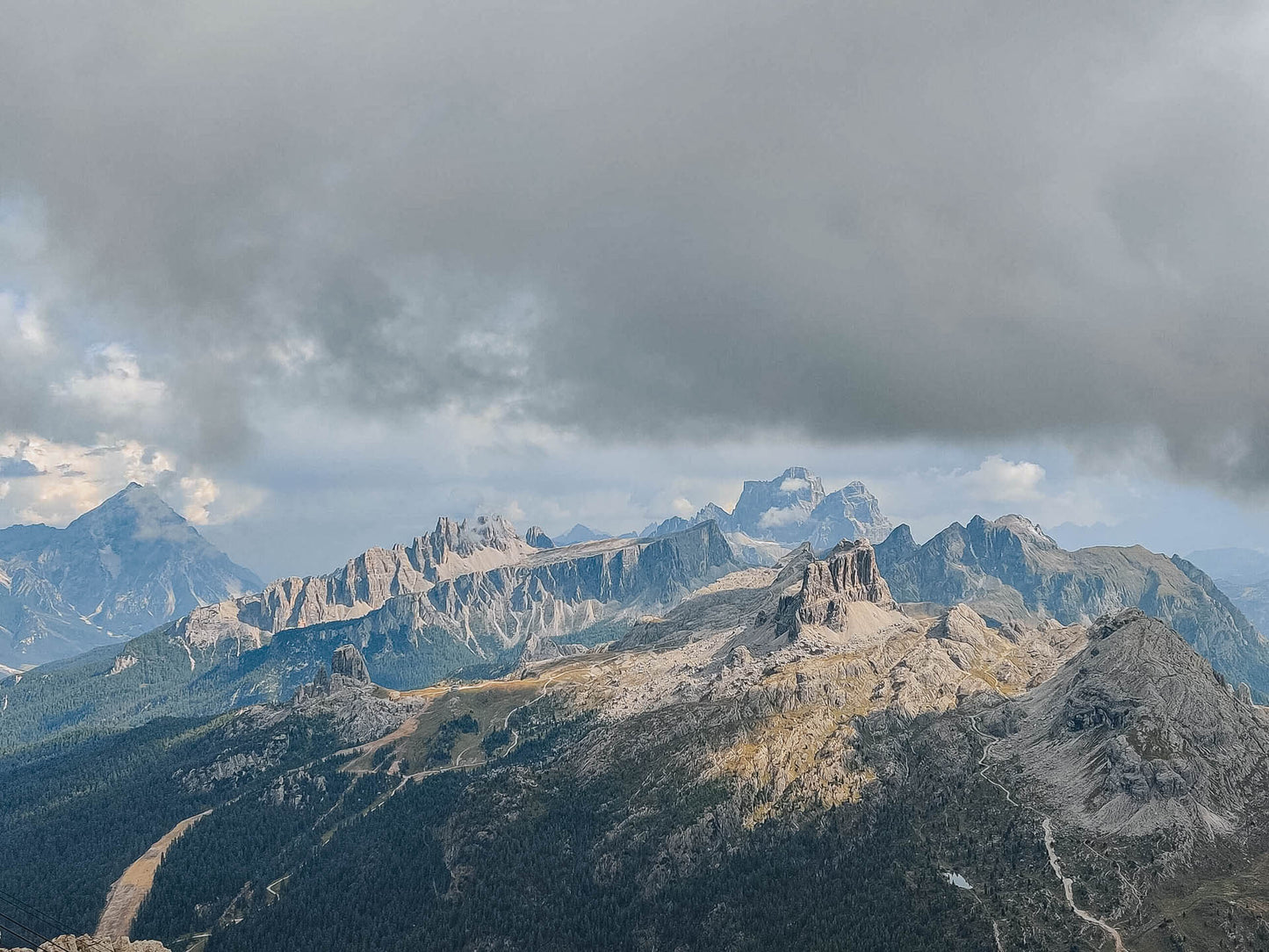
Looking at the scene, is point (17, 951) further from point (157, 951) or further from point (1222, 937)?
point (1222, 937)

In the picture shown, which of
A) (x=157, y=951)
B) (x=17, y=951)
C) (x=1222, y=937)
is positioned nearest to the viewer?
(x=17, y=951)

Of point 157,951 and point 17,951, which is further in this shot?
point 157,951

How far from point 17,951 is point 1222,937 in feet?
767

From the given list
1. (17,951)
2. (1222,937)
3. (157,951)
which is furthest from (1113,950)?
(17,951)

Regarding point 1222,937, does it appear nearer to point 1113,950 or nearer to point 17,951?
point 1113,950

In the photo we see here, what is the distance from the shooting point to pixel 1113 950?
196m

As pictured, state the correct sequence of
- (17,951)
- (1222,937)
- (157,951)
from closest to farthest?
(17,951) → (157,951) → (1222,937)

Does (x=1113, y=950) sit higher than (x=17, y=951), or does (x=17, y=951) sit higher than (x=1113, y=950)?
(x=17, y=951)

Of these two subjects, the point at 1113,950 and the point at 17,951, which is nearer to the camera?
the point at 17,951

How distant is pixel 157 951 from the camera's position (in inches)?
5581

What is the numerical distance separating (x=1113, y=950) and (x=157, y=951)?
20186 centimetres

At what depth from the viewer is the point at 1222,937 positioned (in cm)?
19050

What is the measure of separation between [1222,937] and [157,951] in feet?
722

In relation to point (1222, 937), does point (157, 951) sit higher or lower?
higher
